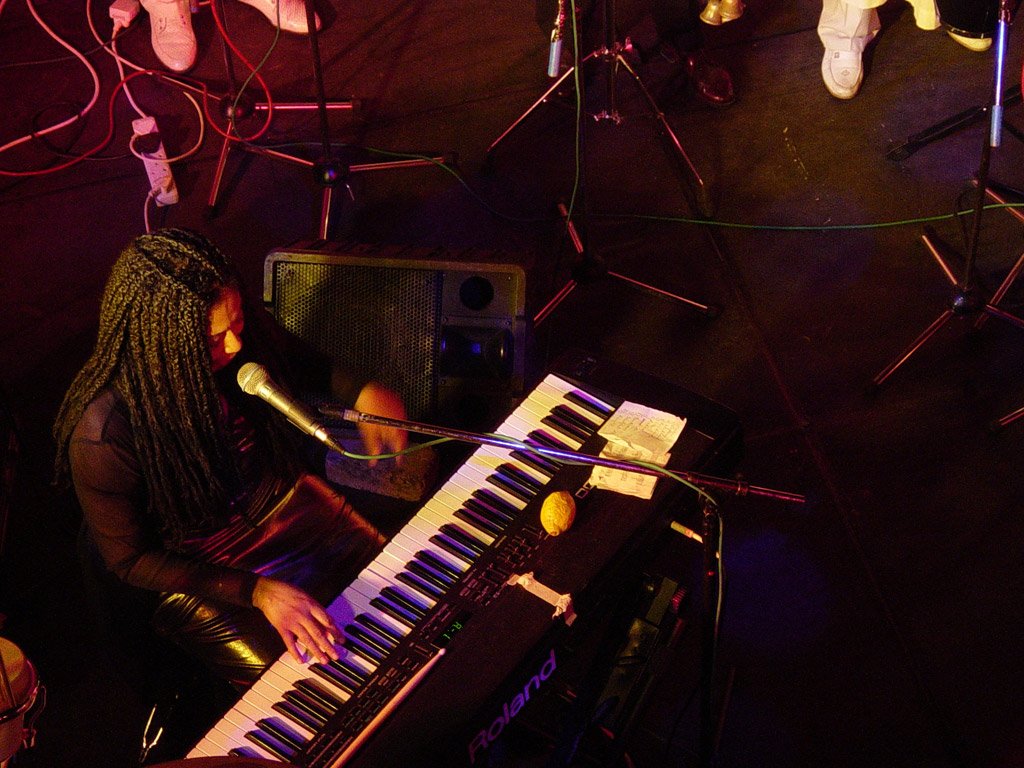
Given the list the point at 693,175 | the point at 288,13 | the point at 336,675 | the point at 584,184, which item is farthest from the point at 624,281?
the point at 288,13

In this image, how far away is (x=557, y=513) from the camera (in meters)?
2.06

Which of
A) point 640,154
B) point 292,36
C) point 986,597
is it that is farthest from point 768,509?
point 292,36

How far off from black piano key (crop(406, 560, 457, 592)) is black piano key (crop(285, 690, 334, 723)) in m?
0.33

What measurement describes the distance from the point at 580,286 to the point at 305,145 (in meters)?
1.59

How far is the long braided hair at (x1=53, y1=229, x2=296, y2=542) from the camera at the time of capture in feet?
6.57

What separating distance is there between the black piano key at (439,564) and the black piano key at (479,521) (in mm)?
107

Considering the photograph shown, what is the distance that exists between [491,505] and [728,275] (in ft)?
6.79

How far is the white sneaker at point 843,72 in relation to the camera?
4473 millimetres

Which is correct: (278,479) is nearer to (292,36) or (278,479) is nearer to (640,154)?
(640,154)

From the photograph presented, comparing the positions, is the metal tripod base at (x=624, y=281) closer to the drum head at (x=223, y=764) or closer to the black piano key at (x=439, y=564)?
the black piano key at (x=439, y=564)

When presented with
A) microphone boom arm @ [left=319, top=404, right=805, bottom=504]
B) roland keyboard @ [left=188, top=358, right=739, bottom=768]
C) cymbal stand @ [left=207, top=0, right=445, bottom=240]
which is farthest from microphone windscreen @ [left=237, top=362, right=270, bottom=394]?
cymbal stand @ [left=207, top=0, right=445, bottom=240]

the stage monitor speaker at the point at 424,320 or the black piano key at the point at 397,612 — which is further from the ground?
the stage monitor speaker at the point at 424,320

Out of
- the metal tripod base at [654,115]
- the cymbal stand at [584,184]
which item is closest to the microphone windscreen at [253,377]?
the cymbal stand at [584,184]

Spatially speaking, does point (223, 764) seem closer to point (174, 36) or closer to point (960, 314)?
point (960, 314)
